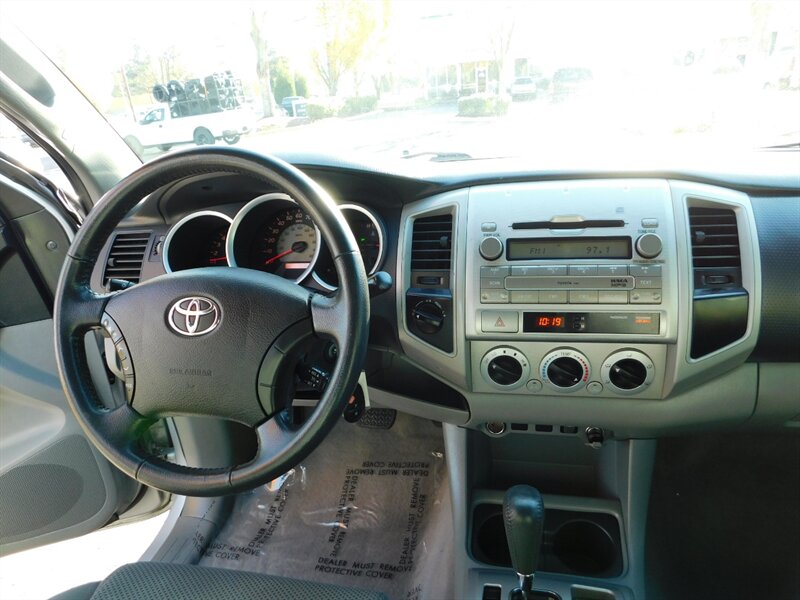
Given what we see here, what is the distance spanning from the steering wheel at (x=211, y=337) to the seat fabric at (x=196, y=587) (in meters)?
0.27

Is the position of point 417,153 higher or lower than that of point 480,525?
higher

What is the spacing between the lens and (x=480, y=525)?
1688mm

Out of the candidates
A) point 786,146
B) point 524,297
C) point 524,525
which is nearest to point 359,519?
point 524,525

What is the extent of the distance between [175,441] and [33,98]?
111cm

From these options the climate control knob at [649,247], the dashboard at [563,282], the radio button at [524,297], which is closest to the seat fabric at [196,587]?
the dashboard at [563,282]

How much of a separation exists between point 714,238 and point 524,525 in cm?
75

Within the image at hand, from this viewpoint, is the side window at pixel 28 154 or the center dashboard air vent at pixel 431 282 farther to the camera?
the side window at pixel 28 154

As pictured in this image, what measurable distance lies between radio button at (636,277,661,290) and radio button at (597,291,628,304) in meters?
0.03

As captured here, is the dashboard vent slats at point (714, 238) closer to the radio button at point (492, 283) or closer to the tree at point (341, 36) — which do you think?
the radio button at point (492, 283)

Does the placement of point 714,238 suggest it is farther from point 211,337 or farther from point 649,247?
point 211,337

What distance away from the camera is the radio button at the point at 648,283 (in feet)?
4.10

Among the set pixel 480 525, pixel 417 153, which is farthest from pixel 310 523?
pixel 417 153

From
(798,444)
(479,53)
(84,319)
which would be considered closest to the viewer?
(84,319)

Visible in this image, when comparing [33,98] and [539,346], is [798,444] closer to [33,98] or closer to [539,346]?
[539,346]
